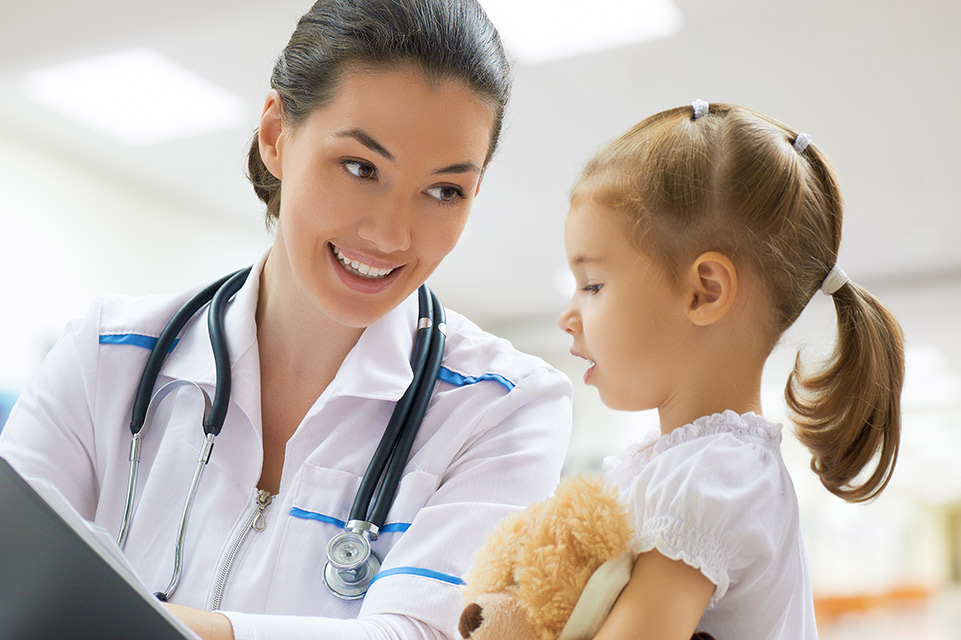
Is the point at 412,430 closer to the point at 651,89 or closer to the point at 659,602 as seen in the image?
the point at 659,602

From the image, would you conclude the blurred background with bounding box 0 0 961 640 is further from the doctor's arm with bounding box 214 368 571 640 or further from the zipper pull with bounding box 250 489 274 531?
the zipper pull with bounding box 250 489 274 531

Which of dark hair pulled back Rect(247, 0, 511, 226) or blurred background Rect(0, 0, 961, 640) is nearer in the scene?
dark hair pulled back Rect(247, 0, 511, 226)

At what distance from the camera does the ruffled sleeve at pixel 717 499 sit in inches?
33.2

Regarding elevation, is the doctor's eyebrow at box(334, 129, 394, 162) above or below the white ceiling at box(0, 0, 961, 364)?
below

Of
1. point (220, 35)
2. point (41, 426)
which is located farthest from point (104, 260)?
point (41, 426)

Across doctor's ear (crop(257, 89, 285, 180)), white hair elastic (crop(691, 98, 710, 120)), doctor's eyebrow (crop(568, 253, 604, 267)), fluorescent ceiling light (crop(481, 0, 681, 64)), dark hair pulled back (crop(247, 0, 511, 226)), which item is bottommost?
doctor's eyebrow (crop(568, 253, 604, 267))

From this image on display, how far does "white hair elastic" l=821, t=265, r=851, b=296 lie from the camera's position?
1027 mm

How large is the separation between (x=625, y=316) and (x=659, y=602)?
291 mm

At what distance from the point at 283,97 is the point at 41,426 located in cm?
57

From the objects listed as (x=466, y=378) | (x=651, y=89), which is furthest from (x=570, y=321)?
(x=651, y=89)

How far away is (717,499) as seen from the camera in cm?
85

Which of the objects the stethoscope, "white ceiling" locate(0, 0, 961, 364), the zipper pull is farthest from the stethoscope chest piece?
"white ceiling" locate(0, 0, 961, 364)

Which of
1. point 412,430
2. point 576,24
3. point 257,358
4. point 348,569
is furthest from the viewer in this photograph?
point 576,24

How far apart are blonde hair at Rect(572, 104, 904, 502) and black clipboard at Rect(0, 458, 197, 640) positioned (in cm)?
58
